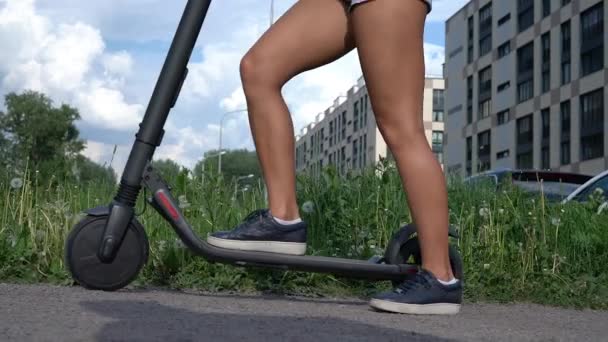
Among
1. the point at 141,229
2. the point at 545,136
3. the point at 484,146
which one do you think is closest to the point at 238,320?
the point at 141,229

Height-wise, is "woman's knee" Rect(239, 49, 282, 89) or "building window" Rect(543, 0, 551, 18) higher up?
"building window" Rect(543, 0, 551, 18)

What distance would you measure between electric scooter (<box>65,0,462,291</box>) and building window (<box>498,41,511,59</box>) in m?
60.9

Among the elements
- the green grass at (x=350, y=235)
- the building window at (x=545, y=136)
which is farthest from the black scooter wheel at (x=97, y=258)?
the building window at (x=545, y=136)

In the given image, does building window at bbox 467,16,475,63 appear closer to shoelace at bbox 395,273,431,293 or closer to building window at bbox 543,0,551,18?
building window at bbox 543,0,551,18

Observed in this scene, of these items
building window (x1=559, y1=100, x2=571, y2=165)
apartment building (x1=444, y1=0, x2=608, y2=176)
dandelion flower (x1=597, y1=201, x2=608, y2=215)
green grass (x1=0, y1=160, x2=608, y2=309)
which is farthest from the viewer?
building window (x1=559, y1=100, x2=571, y2=165)

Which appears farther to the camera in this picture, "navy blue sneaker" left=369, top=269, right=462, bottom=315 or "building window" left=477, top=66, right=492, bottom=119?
"building window" left=477, top=66, right=492, bottom=119

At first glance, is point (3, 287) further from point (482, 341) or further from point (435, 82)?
point (435, 82)

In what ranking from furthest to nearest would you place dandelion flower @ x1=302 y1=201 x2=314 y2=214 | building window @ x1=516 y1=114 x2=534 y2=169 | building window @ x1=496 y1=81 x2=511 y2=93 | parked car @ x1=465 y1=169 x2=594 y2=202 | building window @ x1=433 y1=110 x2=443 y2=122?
building window @ x1=433 y1=110 x2=443 y2=122, building window @ x1=496 y1=81 x2=511 y2=93, building window @ x1=516 y1=114 x2=534 y2=169, parked car @ x1=465 y1=169 x2=594 y2=202, dandelion flower @ x1=302 y1=201 x2=314 y2=214

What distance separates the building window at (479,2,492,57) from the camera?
66.8 m

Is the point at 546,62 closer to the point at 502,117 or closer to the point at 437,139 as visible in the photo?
the point at 502,117

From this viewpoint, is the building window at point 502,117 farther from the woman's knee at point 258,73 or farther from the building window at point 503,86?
the woman's knee at point 258,73

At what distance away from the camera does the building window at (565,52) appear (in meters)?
51.9

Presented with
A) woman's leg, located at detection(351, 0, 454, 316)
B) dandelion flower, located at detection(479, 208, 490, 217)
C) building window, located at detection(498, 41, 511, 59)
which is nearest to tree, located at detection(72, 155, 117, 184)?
dandelion flower, located at detection(479, 208, 490, 217)

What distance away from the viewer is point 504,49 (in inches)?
2504
